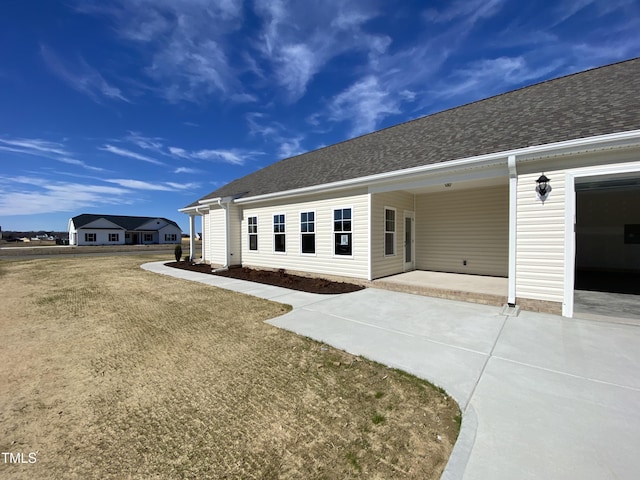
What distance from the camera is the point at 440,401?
2902 mm

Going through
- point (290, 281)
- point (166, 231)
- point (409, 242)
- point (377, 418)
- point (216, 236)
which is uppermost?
point (166, 231)

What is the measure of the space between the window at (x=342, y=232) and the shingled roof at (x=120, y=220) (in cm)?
5006

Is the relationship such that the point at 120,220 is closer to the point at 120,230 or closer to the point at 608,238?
the point at 120,230

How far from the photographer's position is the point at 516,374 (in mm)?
3400

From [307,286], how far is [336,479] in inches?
282

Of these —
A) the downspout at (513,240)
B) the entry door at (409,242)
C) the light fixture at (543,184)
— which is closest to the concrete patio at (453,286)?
the downspout at (513,240)

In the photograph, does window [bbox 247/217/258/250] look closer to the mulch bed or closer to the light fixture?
the mulch bed

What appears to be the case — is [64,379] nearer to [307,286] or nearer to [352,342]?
[352,342]

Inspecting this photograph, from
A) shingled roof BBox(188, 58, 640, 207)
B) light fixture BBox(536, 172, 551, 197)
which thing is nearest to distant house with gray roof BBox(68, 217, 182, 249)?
shingled roof BBox(188, 58, 640, 207)

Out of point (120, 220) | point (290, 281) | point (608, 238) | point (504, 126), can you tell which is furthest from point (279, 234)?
point (120, 220)

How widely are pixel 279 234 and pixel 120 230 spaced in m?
48.4

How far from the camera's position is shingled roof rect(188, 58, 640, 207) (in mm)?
5840

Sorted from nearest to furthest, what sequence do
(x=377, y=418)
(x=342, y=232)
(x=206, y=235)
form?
1. (x=377, y=418)
2. (x=342, y=232)
3. (x=206, y=235)

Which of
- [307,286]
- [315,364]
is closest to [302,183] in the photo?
[307,286]
